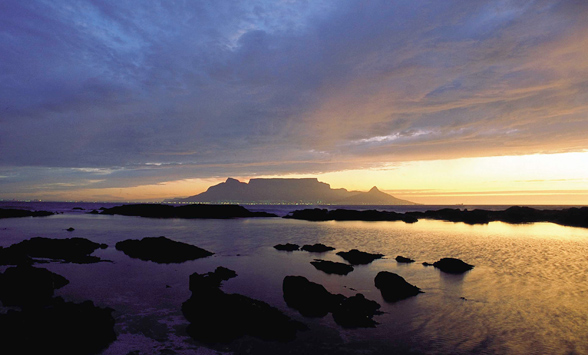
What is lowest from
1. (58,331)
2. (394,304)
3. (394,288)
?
(394,304)

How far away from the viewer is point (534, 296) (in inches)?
634

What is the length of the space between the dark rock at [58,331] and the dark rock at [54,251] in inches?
579

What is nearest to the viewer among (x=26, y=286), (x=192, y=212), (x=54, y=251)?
(x=26, y=286)

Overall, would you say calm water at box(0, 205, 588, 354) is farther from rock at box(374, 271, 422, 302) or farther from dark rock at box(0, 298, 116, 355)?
dark rock at box(0, 298, 116, 355)

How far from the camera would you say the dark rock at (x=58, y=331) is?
9016 mm

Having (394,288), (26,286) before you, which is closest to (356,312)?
(394,288)

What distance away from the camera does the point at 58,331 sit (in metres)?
9.67

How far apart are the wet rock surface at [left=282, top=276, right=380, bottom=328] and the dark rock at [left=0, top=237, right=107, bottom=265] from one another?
17711mm

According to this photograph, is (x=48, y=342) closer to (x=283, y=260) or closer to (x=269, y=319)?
(x=269, y=319)

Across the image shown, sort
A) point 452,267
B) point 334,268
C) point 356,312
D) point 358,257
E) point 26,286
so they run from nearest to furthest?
point 356,312
point 26,286
point 334,268
point 452,267
point 358,257

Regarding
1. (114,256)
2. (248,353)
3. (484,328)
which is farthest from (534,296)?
(114,256)

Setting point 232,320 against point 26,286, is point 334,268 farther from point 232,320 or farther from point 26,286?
point 26,286

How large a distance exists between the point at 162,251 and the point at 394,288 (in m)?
19.6

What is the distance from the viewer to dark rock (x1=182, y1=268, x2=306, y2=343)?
10.8m
